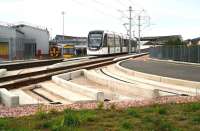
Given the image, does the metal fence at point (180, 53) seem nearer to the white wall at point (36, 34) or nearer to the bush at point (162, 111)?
the white wall at point (36, 34)

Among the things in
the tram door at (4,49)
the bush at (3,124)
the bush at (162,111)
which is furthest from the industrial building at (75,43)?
the bush at (3,124)

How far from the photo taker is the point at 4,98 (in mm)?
14055

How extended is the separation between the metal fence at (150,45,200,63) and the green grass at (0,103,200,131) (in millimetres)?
31582

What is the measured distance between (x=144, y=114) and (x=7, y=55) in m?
50.6

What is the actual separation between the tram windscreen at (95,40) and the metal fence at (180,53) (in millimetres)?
7329

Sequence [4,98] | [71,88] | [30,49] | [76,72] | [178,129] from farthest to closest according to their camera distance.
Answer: [30,49], [76,72], [71,88], [4,98], [178,129]

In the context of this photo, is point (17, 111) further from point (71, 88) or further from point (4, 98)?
point (71, 88)

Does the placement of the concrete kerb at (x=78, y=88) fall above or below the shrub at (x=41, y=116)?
below

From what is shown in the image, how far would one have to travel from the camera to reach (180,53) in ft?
152

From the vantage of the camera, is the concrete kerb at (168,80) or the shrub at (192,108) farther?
the concrete kerb at (168,80)

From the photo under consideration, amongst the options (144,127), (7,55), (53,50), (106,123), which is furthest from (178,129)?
(53,50)

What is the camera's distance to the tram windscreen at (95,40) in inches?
2090

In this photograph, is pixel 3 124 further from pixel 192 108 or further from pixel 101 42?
pixel 101 42

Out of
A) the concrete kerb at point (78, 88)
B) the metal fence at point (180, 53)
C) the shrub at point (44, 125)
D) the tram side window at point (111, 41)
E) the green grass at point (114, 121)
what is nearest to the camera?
the green grass at point (114, 121)
